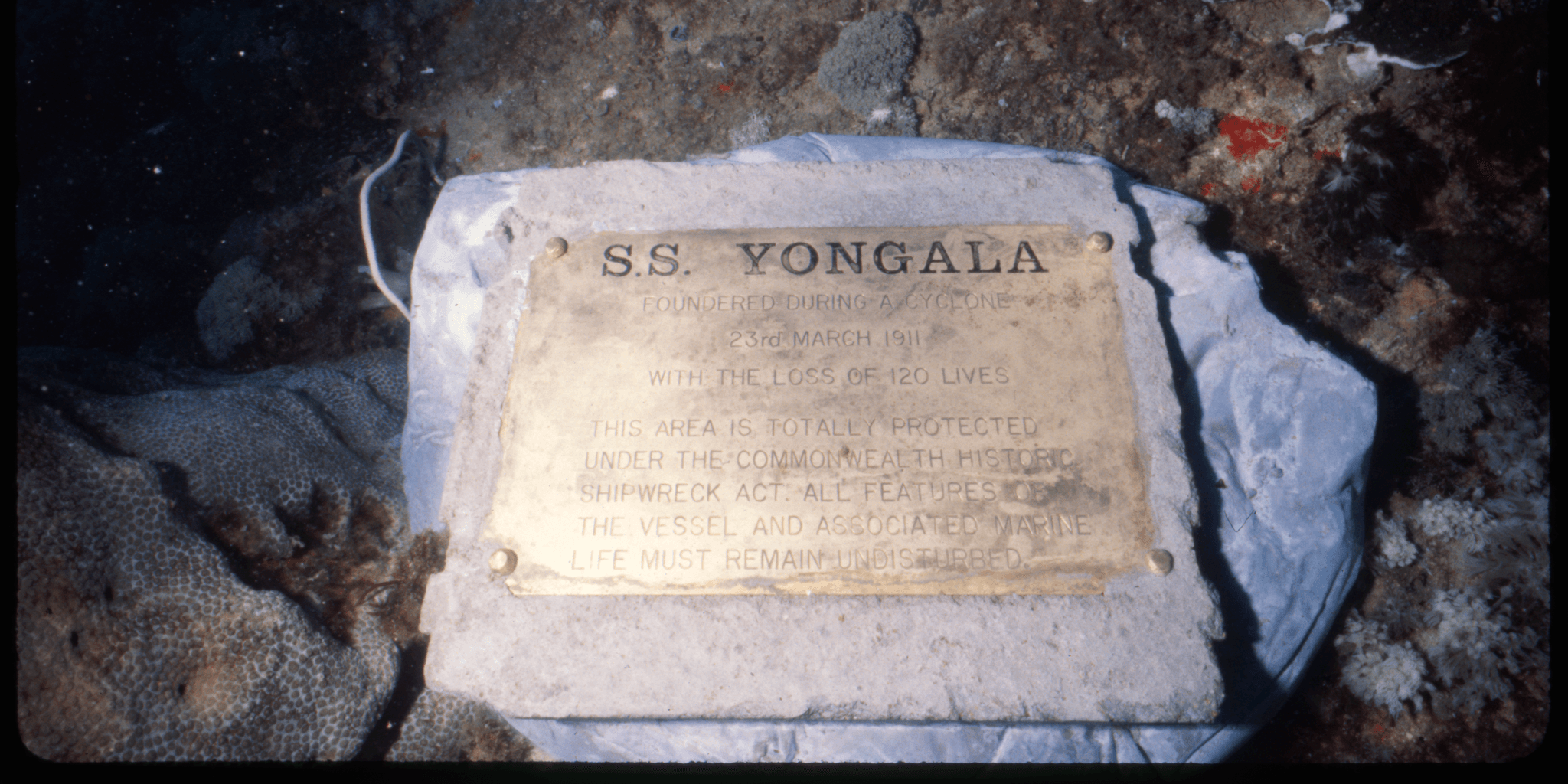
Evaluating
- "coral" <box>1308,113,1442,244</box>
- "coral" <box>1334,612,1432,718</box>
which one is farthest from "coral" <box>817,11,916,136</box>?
"coral" <box>1334,612,1432,718</box>

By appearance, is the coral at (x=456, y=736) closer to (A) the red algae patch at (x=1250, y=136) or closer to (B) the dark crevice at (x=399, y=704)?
(B) the dark crevice at (x=399, y=704)

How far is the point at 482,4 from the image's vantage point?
3.54 m

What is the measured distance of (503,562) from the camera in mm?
1656

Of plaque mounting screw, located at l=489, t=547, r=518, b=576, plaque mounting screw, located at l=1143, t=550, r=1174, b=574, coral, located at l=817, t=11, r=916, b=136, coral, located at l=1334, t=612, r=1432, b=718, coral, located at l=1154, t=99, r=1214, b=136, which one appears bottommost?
coral, located at l=1334, t=612, r=1432, b=718

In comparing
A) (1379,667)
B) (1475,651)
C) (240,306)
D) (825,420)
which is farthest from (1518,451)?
(240,306)

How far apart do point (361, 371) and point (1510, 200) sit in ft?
15.2

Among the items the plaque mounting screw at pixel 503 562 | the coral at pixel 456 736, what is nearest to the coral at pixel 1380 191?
the plaque mounting screw at pixel 503 562

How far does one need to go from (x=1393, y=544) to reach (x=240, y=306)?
467 cm

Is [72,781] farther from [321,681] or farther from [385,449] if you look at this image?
[385,449]

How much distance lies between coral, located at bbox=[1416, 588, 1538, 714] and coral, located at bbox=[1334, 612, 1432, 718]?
6cm

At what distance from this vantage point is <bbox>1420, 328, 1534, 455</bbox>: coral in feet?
7.05

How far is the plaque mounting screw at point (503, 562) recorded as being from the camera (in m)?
1.66

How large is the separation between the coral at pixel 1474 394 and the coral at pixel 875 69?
222cm

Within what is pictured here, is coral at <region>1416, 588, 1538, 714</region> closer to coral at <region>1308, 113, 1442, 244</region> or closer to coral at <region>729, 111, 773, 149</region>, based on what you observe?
coral at <region>1308, 113, 1442, 244</region>
